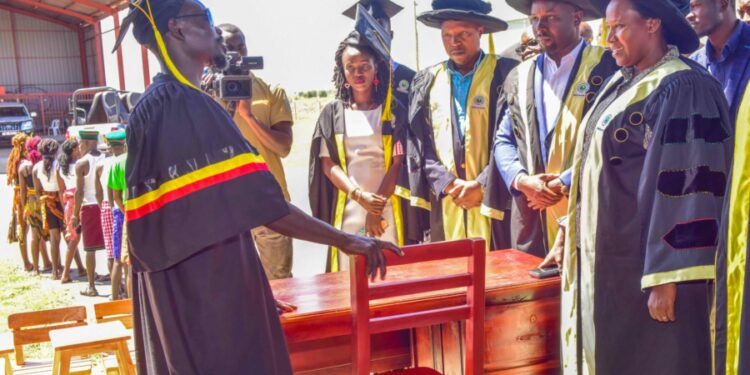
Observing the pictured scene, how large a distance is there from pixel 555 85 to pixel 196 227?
2.00 meters

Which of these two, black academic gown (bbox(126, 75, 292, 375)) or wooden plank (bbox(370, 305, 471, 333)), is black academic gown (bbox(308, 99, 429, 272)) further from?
black academic gown (bbox(126, 75, 292, 375))

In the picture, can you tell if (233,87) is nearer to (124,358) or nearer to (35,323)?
(124,358)

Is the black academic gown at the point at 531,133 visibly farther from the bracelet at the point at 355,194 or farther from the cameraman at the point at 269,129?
the cameraman at the point at 269,129

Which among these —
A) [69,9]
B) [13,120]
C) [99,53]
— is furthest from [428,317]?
[69,9]

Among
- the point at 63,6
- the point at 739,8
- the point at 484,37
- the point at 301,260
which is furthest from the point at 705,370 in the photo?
the point at 63,6

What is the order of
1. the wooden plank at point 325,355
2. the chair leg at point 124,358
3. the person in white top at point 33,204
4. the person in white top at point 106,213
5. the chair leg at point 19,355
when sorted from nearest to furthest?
1. the wooden plank at point 325,355
2. the chair leg at point 124,358
3. the chair leg at point 19,355
4. the person in white top at point 106,213
5. the person in white top at point 33,204

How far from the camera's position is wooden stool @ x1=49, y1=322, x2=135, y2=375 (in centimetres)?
329

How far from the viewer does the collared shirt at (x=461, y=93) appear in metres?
3.91

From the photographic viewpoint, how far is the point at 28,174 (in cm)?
828

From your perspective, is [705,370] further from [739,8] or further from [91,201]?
[91,201]

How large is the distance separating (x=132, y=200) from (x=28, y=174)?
A: 7.10 metres

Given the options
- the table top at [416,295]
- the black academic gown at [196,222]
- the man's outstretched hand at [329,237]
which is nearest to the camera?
the black academic gown at [196,222]

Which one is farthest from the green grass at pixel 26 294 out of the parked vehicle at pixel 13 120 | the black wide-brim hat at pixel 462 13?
the parked vehicle at pixel 13 120

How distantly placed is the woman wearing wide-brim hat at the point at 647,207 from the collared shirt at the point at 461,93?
1331 millimetres
